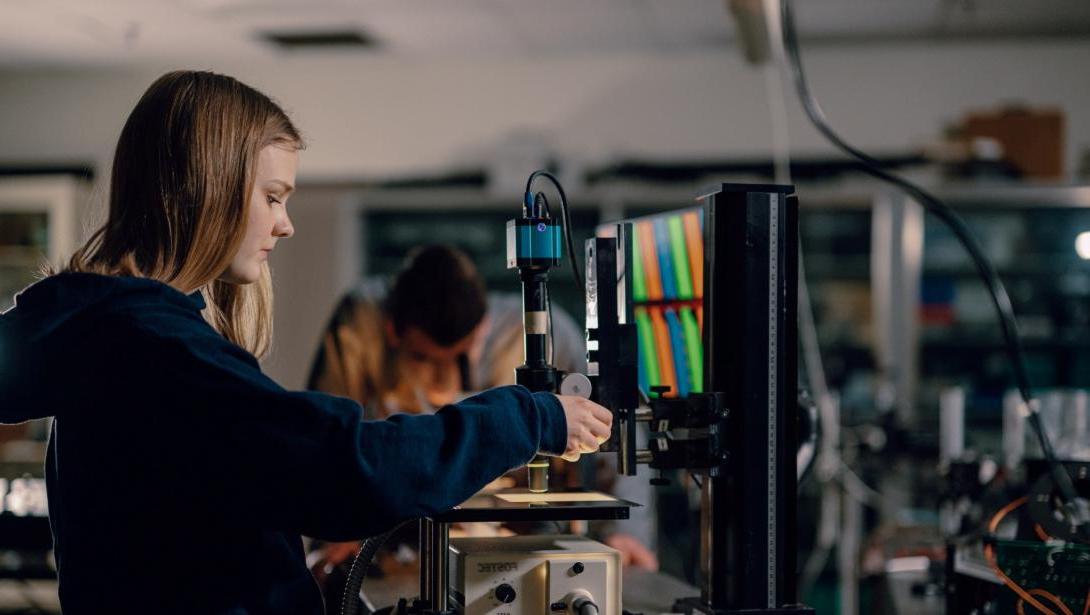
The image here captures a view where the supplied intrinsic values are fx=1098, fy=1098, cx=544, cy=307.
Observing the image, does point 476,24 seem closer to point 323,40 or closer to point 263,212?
point 323,40

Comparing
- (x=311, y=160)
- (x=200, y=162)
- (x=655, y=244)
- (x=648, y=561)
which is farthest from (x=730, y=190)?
(x=311, y=160)

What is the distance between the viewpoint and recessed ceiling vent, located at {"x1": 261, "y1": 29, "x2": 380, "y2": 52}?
17.5 ft

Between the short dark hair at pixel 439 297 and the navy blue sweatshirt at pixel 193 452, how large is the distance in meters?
1.24

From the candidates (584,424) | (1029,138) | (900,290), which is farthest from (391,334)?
(1029,138)

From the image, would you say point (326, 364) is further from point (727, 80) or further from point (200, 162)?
point (727, 80)

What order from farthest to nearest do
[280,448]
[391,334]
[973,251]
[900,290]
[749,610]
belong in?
1. [900,290]
2. [391,334]
3. [973,251]
4. [749,610]
5. [280,448]

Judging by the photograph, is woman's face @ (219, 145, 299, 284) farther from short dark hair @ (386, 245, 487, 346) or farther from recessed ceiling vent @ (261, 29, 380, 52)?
recessed ceiling vent @ (261, 29, 380, 52)

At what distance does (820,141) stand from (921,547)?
11.2 ft

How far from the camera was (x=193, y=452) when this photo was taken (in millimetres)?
1061

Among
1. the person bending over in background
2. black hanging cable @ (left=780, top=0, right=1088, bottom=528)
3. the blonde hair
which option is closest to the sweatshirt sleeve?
the blonde hair

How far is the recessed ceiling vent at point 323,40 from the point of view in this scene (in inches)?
210

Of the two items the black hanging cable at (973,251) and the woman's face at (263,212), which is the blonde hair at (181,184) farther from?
the black hanging cable at (973,251)

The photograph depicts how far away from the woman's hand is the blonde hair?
0.41 meters

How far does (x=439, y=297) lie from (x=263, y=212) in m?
1.20
